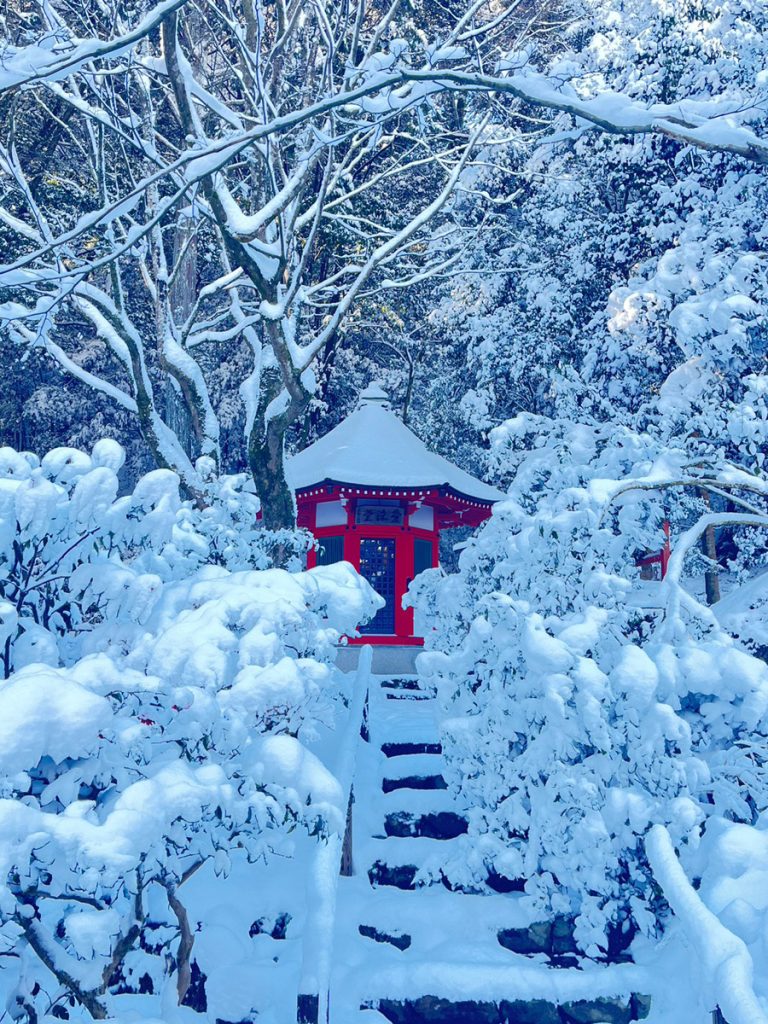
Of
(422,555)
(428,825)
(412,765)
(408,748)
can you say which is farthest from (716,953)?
(422,555)

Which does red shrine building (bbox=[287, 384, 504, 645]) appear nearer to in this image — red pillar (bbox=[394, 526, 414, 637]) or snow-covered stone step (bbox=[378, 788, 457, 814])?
red pillar (bbox=[394, 526, 414, 637])

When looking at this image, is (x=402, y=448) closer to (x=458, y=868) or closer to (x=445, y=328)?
(x=445, y=328)

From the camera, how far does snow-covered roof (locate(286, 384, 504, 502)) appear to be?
1580 centimetres

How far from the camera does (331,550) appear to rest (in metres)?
17.1

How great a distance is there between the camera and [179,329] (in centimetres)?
1279

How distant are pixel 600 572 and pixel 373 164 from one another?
16082mm

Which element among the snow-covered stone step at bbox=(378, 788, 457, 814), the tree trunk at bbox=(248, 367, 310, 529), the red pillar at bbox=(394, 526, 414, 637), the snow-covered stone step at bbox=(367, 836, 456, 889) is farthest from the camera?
the red pillar at bbox=(394, 526, 414, 637)

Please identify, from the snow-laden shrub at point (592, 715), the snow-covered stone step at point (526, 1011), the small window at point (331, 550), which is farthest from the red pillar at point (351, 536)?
the snow-covered stone step at point (526, 1011)

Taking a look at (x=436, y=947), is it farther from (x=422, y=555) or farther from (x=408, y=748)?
(x=422, y=555)

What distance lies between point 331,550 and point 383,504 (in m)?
1.32

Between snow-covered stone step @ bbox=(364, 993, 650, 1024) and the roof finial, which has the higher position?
the roof finial

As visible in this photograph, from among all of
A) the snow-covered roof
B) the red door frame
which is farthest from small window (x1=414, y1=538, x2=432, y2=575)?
the snow-covered roof

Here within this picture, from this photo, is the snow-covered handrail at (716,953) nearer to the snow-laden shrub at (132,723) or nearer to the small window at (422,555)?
the snow-laden shrub at (132,723)

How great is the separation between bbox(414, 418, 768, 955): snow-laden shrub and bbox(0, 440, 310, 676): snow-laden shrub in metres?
2.77
